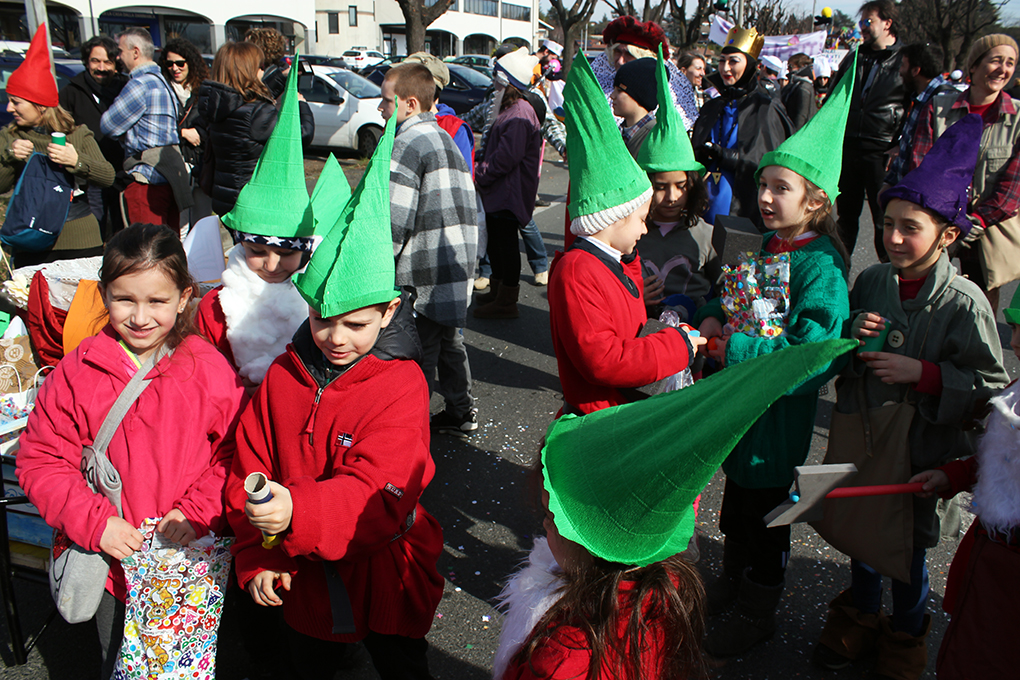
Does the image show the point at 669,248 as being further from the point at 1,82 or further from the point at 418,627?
the point at 1,82

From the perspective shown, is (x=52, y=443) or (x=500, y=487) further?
(x=500, y=487)

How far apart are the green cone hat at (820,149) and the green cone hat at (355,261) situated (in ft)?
4.36

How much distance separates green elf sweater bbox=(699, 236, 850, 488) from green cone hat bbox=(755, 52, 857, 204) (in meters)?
0.20

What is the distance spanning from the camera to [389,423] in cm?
188

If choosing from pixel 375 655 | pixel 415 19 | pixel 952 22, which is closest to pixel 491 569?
pixel 375 655

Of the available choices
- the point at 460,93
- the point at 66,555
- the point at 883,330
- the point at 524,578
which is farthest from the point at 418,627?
the point at 460,93

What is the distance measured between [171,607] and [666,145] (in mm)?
2253

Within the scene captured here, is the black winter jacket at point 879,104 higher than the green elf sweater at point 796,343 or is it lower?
higher

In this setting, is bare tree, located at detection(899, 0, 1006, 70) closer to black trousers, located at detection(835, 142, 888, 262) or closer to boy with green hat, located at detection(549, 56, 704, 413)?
black trousers, located at detection(835, 142, 888, 262)

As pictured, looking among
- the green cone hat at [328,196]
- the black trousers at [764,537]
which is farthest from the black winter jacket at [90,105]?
the black trousers at [764,537]

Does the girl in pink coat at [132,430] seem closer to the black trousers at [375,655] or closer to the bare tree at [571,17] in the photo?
the black trousers at [375,655]

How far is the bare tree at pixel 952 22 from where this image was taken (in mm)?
18969

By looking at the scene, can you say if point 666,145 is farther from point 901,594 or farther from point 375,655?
point 375,655

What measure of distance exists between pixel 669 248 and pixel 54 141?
11.8 feet
